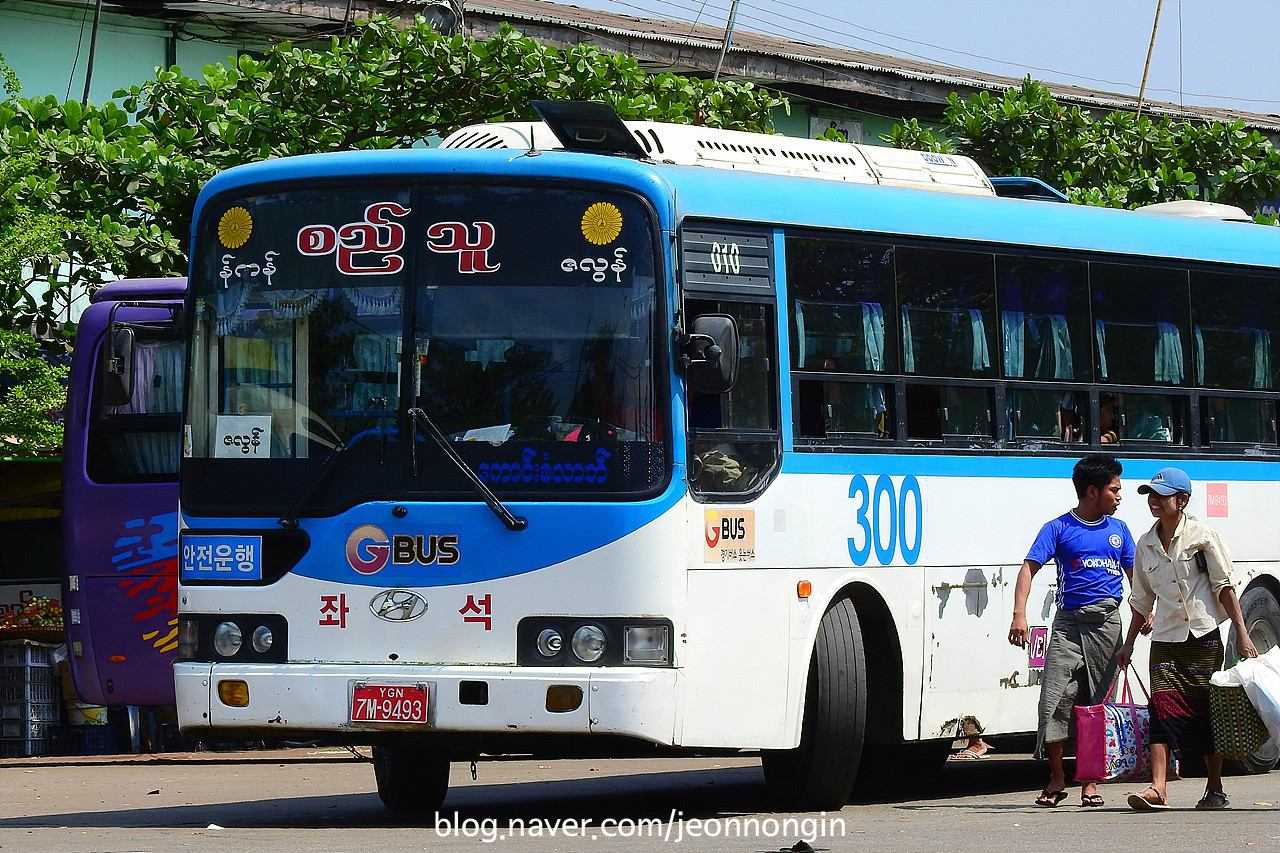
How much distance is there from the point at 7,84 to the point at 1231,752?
40.5 ft

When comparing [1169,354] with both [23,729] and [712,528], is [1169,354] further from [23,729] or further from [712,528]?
[23,729]

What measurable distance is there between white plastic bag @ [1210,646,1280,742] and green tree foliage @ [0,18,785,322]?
33.2ft

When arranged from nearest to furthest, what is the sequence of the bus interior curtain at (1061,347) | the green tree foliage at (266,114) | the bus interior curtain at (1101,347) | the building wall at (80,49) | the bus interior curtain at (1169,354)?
1. the bus interior curtain at (1061,347)
2. the bus interior curtain at (1101,347)
3. the bus interior curtain at (1169,354)
4. the green tree foliage at (266,114)
5. the building wall at (80,49)

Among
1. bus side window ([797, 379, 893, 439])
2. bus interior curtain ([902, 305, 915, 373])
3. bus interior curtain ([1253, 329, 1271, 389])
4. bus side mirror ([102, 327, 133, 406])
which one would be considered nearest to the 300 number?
bus side window ([797, 379, 893, 439])

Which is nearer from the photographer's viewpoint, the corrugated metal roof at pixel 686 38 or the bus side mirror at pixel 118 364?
the bus side mirror at pixel 118 364

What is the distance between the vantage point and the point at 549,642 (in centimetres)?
910

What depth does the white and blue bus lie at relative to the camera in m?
9.12

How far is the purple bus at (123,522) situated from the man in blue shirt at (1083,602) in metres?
7.37

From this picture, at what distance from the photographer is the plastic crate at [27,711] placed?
706 inches

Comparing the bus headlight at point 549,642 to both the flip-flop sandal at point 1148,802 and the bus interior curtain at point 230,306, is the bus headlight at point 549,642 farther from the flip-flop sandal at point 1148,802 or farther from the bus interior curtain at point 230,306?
the flip-flop sandal at point 1148,802

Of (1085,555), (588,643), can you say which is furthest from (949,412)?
(588,643)

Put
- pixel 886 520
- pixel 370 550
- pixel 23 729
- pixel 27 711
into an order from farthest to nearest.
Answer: pixel 23 729 < pixel 27 711 < pixel 886 520 < pixel 370 550

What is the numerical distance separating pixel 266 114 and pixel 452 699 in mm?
10569

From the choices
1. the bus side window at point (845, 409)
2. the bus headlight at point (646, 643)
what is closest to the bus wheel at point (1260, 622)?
the bus side window at point (845, 409)
